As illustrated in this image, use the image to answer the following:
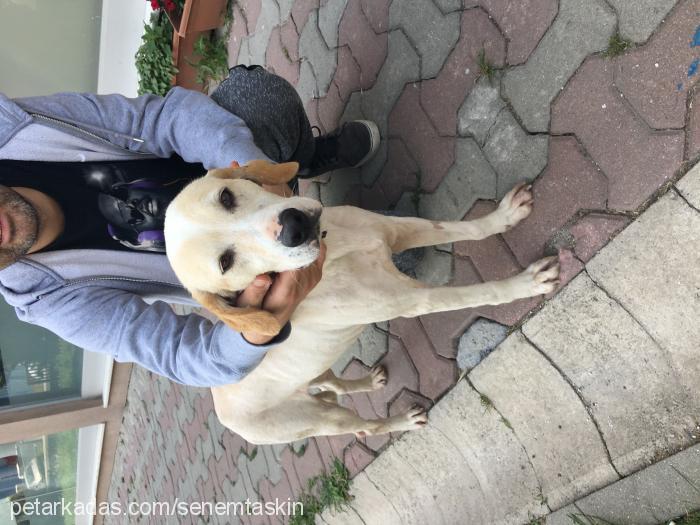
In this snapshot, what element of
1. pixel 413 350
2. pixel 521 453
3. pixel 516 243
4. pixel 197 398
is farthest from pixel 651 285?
pixel 197 398

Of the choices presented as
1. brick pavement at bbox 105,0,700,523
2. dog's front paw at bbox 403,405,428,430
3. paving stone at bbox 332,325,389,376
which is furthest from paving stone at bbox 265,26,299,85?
dog's front paw at bbox 403,405,428,430

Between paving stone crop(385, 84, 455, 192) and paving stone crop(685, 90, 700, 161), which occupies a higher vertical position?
paving stone crop(685, 90, 700, 161)

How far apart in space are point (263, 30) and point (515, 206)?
10.9 ft

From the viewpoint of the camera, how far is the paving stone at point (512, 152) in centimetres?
262

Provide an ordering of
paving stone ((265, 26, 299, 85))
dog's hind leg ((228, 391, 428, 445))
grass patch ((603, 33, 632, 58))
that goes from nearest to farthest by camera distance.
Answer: grass patch ((603, 33, 632, 58)), dog's hind leg ((228, 391, 428, 445)), paving stone ((265, 26, 299, 85))

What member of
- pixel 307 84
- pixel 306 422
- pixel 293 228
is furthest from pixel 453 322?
pixel 307 84

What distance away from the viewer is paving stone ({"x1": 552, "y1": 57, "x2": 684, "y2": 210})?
2146mm

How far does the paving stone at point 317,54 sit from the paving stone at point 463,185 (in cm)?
148

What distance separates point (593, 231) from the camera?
7.88 ft

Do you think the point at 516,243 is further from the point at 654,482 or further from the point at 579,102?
the point at 654,482

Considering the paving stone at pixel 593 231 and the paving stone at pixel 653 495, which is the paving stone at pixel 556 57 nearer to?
the paving stone at pixel 593 231

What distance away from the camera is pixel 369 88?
3652 millimetres

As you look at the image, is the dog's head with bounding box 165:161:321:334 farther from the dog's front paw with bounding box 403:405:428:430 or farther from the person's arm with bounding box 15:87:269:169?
the dog's front paw with bounding box 403:405:428:430

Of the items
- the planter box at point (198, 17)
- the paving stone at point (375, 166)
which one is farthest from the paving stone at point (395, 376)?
the planter box at point (198, 17)
